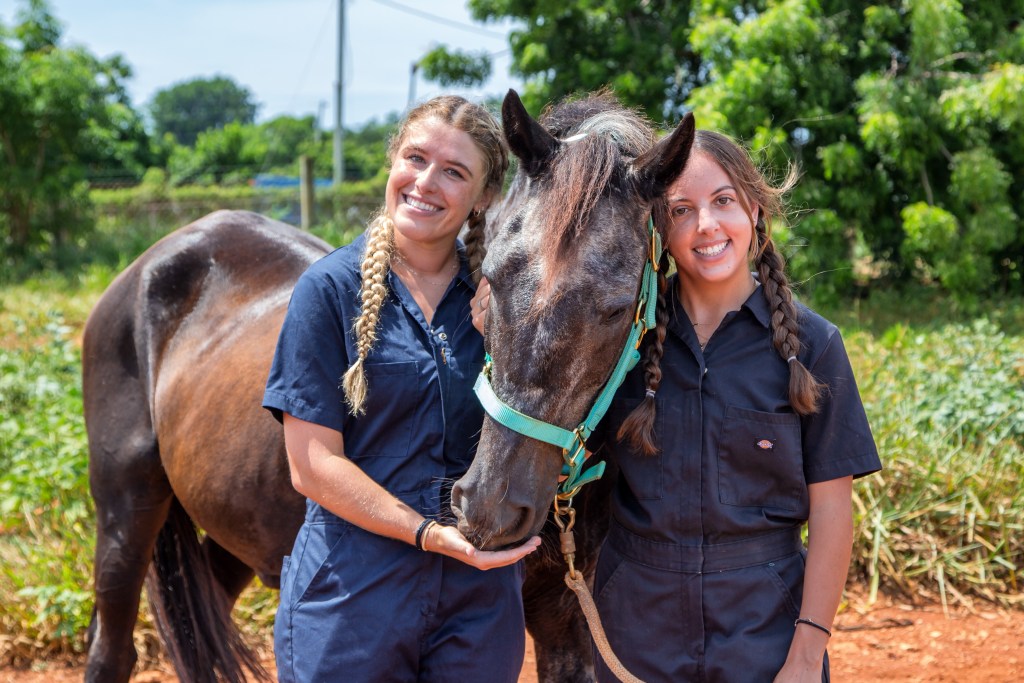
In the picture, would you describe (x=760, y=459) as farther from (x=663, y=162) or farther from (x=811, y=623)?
(x=663, y=162)

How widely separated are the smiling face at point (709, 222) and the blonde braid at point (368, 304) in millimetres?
635

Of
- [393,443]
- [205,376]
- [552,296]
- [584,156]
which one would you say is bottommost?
[205,376]

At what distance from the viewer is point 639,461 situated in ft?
6.40

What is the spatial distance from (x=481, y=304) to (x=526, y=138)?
37 cm

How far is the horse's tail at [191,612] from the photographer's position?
346 cm

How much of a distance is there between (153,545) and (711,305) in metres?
2.44

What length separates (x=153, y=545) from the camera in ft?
11.2

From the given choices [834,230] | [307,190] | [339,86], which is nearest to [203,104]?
[339,86]

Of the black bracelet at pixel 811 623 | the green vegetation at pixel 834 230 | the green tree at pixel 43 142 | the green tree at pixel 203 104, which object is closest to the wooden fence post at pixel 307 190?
the green vegetation at pixel 834 230

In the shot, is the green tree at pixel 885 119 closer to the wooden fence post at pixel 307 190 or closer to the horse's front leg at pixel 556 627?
the wooden fence post at pixel 307 190

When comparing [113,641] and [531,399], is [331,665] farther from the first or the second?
[113,641]

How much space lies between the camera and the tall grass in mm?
4188

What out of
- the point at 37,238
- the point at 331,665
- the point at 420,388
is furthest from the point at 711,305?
the point at 37,238

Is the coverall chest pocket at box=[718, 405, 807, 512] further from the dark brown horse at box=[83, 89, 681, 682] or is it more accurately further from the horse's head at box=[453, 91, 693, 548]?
the dark brown horse at box=[83, 89, 681, 682]
